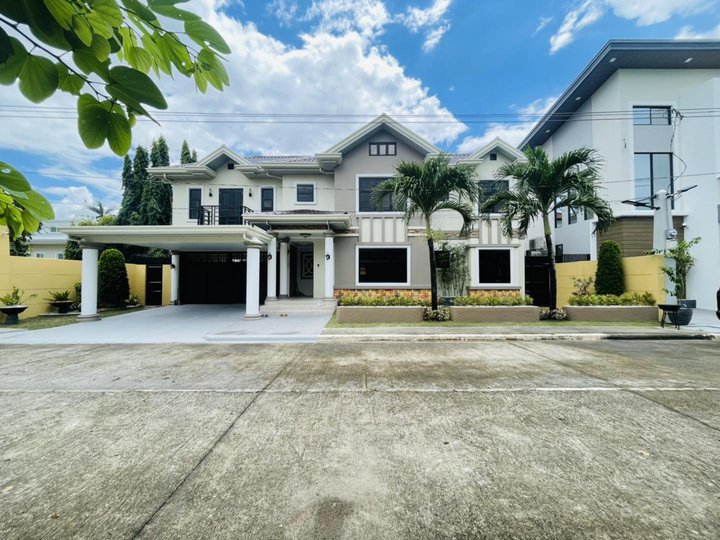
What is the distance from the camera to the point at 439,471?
9.11ft

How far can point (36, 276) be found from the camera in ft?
40.8

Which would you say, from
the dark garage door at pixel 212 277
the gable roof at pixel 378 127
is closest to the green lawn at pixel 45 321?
the dark garage door at pixel 212 277

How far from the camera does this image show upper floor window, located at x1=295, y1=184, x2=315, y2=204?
16.2 metres

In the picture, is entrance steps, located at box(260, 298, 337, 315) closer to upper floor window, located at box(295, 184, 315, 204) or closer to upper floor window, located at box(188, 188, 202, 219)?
upper floor window, located at box(295, 184, 315, 204)

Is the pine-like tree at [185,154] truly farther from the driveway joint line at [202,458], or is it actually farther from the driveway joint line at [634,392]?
the driveway joint line at [634,392]

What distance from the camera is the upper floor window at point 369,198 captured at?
15211 mm

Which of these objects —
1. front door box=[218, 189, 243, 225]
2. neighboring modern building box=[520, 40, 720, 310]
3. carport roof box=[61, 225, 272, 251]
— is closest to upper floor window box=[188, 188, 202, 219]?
front door box=[218, 189, 243, 225]

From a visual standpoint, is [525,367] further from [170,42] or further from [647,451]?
[170,42]

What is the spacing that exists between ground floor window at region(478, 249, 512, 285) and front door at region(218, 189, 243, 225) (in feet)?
40.3

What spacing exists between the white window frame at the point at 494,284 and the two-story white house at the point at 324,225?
0.15ft

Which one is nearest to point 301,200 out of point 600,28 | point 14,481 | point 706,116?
point 14,481

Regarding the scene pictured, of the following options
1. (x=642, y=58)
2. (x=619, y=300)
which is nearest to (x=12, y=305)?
(x=619, y=300)

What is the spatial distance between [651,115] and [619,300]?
1137cm

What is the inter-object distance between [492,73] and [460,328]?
59.9 feet
